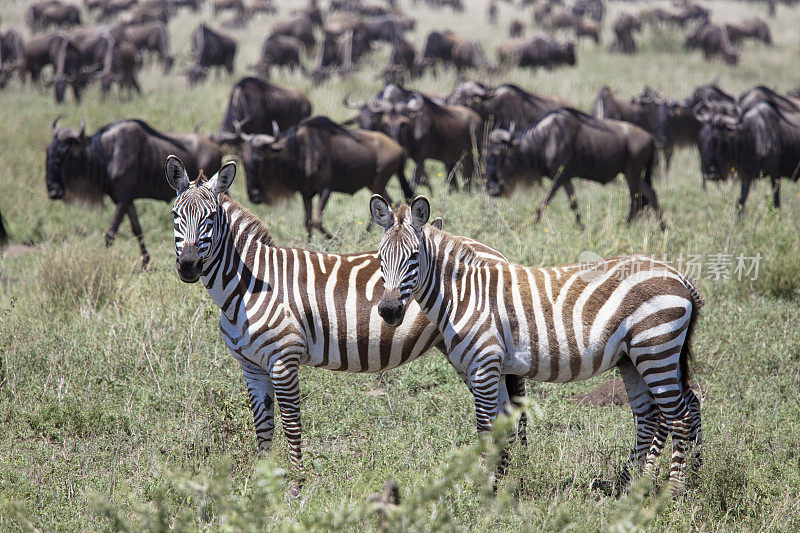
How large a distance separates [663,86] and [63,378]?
62.2 ft

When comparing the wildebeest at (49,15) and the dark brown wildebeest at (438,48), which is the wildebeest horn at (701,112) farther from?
the wildebeest at (49,15)

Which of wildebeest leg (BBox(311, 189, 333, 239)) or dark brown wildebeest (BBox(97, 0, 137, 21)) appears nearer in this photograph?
wildebeest leg (BBox(311, 189, 333, 239))

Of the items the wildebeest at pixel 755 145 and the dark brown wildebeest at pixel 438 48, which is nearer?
the wildebeest at pixel 755 145

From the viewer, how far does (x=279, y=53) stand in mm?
21734

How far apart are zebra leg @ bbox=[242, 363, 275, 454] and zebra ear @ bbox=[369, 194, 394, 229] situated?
114 cm

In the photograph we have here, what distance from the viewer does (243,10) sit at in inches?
1391

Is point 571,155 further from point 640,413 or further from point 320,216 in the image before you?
point 640,413

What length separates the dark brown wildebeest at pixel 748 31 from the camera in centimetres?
2862

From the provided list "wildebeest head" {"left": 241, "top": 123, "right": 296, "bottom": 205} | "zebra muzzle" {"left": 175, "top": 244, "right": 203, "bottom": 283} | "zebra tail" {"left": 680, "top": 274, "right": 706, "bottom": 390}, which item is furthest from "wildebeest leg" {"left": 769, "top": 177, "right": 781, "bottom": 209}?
"zebra muzzle" {"left": 175, "top": 244, "right": 203, "bottom": 283}

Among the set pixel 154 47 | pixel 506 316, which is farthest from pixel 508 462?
pixel 154 47

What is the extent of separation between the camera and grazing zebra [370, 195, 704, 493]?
3670mm

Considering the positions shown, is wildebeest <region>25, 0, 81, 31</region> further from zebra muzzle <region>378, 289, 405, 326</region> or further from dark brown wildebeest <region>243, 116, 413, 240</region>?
zebra muzzle <region>378, 289, 405, 326</region>

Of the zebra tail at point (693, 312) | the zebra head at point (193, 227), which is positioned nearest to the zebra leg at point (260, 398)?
the zebra head at point (193, 227)

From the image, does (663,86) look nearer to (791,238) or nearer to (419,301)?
(791,238)
